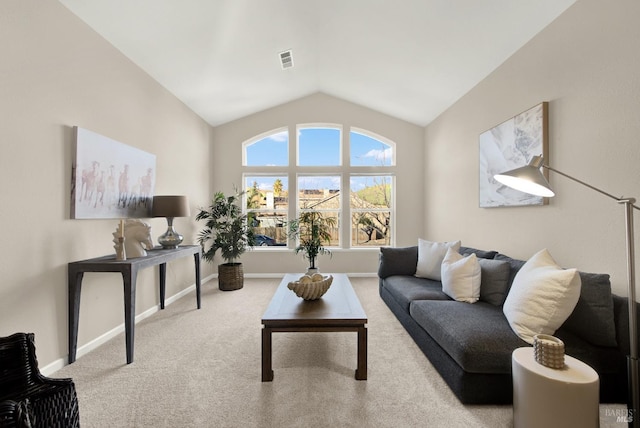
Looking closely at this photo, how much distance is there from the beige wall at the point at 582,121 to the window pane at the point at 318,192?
2.71m

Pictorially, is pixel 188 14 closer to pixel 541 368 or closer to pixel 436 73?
pixel 436 73

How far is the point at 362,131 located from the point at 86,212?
432cm

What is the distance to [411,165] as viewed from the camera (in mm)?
5211

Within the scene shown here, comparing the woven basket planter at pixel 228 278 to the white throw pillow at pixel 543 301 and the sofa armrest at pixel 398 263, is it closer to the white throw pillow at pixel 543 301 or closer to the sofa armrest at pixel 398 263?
the sofa armrest at pixel 398 263

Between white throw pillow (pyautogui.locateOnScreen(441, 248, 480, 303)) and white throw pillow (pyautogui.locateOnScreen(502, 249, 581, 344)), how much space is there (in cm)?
56

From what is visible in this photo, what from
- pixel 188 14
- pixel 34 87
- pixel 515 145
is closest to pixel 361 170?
pixel 515 145

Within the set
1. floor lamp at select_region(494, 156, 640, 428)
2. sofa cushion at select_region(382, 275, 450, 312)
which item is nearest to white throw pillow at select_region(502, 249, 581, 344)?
floor lamp at select_region(494, 156, 640, 428)

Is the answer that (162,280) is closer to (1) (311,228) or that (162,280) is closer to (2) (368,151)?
(1) (311,228)

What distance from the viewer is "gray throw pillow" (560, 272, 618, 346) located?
64.8 inches

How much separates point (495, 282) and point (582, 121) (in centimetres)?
140

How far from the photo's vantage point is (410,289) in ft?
9.35

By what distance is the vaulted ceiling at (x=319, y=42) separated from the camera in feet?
8.08

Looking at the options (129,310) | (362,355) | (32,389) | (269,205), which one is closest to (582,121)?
(362,355)

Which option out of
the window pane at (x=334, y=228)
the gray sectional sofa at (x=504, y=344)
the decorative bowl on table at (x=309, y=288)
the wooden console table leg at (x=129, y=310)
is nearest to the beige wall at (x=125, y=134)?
the gray sectional sofa at (x=504, y=344)
